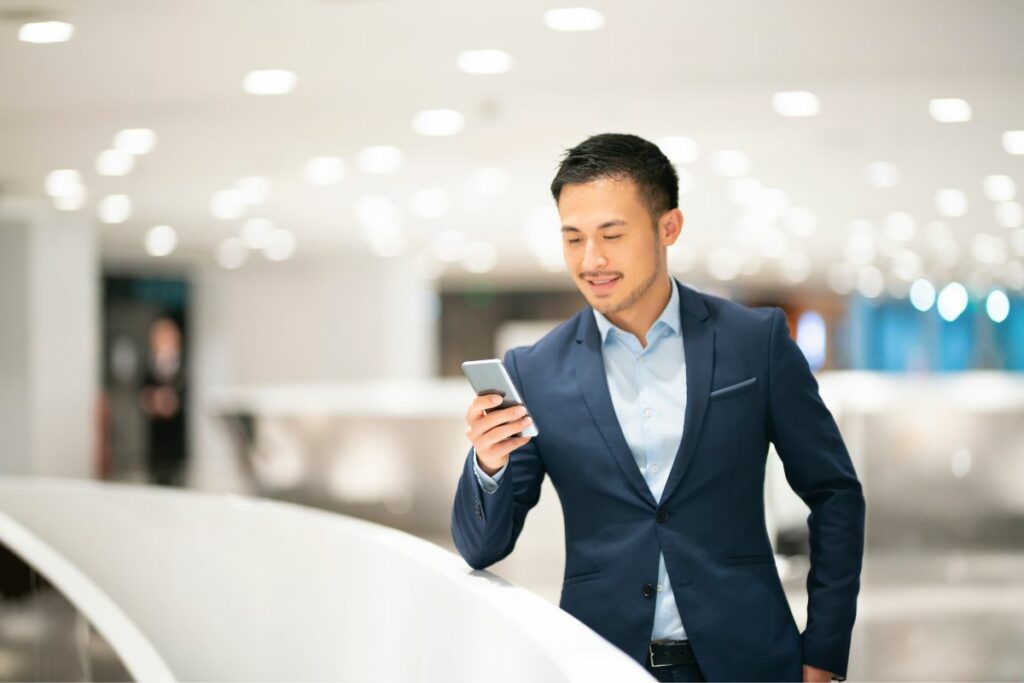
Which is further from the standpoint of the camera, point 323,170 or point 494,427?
point 323,170

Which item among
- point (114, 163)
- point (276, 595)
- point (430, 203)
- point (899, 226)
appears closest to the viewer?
point (276, 595)

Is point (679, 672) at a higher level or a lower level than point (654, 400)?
lower

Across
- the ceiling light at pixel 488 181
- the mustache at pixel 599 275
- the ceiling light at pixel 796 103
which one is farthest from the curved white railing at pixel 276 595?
the ceiling light at pixel 488 181

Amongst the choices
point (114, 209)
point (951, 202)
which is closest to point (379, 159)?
point (114, 209)

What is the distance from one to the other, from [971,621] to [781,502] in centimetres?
162

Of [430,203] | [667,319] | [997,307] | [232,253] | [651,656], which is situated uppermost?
[997,307]

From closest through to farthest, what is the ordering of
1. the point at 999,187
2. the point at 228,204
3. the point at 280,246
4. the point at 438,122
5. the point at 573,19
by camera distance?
the point at 573,19
the point at 438,122
the point at 999,187
the point at 228,204
the point at 280,246

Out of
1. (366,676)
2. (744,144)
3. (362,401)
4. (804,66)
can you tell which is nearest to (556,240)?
(362,401)

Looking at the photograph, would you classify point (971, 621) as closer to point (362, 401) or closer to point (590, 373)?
point (590, 373)

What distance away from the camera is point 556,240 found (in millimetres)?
18562

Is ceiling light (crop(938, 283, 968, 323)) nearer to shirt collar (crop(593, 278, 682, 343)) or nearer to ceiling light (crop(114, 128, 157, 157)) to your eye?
ceiling light (crop(114, 128, 157, 157))

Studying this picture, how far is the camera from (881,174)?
452 inches

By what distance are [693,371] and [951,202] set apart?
41.4ft

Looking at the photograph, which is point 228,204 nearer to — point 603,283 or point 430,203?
point 430,203
